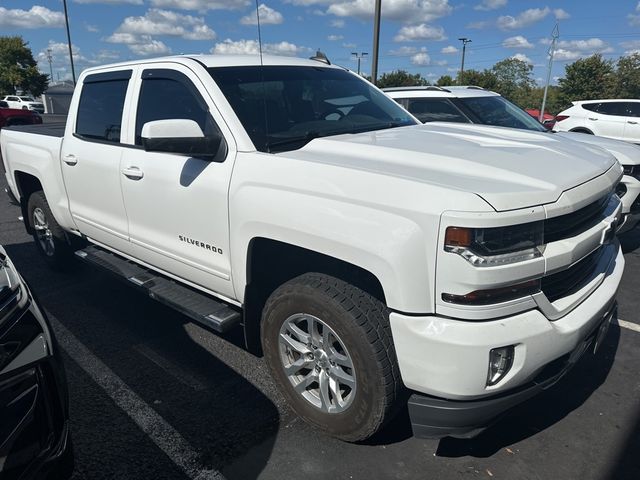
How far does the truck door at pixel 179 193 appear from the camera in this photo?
296cm

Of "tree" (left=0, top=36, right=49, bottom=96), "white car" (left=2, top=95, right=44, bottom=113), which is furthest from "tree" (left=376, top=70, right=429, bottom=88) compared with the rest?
"tree" (left=0, top=36, right=49, bottom=96)

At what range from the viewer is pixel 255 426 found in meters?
2.84

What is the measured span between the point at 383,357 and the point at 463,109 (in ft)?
18.6

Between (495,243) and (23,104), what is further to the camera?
(23,104)

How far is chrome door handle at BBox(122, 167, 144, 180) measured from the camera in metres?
3.47

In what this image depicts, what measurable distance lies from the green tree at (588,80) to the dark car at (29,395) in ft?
126

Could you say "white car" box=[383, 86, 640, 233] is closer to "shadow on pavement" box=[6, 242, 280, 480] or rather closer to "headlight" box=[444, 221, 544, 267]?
"shadow on pavement" box=[6, 242, 280, 480]

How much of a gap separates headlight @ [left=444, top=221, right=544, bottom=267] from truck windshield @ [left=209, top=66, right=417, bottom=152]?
1269 mm

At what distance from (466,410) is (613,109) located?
48.0 feet

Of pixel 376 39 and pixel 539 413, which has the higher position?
pixel 376 39

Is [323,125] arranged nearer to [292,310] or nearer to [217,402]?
[292,310]

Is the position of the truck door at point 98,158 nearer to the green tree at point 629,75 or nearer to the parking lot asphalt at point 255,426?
the parking lot asphalt at point 255,426

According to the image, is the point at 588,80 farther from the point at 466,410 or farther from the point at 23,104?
the point at 23,104

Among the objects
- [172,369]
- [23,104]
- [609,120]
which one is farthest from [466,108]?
[23,104]
